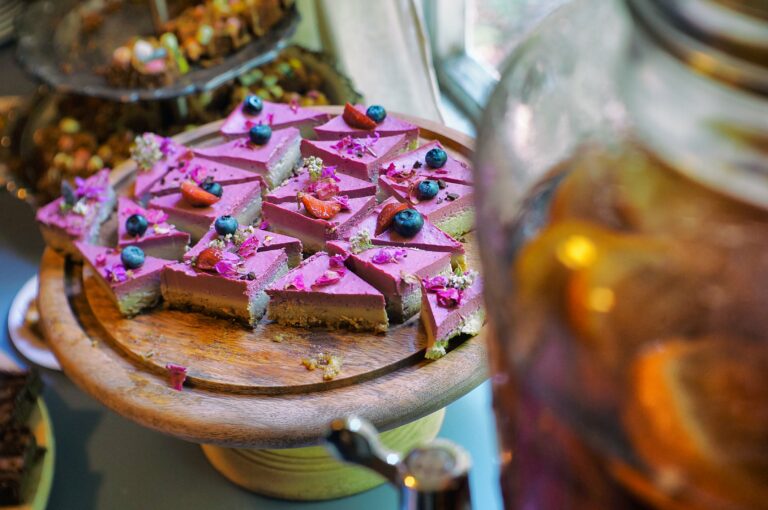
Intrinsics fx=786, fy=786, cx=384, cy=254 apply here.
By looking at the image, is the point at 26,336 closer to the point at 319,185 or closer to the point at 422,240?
the point at 319,185

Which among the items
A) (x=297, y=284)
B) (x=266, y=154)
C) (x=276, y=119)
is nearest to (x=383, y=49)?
(x=276, y=119)

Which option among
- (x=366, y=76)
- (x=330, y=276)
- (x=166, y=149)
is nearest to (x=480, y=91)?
(x=366, y=76)

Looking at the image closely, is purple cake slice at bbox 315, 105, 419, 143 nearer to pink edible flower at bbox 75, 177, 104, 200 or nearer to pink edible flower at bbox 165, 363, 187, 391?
pink edible flower at bbox 75, 177, 104, 200

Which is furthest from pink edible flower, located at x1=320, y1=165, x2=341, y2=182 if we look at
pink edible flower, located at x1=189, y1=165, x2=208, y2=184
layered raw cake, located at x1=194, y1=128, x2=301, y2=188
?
pink edible flower, located at x1=189, y1=165, x2=208, y2=184

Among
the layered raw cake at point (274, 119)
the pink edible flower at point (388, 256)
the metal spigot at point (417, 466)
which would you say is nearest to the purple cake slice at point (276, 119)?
the layered raw cake at point (274, 119)

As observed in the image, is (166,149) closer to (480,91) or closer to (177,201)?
(177,201)

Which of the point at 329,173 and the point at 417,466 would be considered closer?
the point at 417,466
